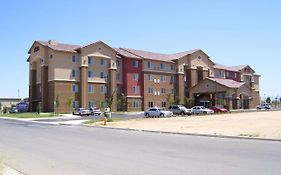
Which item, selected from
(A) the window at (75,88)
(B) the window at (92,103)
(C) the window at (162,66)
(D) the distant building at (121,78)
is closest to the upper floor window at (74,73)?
(D) the distant building at (121,78)

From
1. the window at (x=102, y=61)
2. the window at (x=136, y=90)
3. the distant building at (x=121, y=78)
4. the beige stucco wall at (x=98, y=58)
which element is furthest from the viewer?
the window at (x=136, y=90)

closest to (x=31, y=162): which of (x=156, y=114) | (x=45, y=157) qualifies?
(x=45, y=157)

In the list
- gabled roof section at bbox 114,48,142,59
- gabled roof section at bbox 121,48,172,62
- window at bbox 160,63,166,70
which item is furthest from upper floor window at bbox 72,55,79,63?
window at bbox 160,63,166,70

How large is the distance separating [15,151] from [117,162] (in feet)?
19.4

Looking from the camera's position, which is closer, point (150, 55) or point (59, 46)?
point (59, 46)

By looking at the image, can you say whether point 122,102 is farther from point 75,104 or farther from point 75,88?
point 75,88

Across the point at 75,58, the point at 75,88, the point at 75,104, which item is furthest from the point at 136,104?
the point at 75,58

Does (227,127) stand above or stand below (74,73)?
below

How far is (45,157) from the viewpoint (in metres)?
13.4

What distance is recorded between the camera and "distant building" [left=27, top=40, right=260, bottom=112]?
231ft

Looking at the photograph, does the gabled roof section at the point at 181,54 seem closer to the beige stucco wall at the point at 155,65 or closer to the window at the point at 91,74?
the beige stucco wall at the point at 155,65

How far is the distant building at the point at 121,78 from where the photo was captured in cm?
7038

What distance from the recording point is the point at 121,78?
79.3 meters

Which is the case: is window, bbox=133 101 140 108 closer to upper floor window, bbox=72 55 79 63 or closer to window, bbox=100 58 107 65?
window, bbox=100 58 107 65
